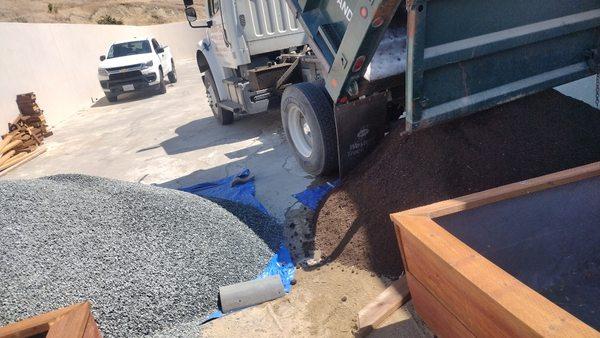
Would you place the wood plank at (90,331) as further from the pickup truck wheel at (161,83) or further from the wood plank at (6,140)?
the pickup truck wheel at (161,83)

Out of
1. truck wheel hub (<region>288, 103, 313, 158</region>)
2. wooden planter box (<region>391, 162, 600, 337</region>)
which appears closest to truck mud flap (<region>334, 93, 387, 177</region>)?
truck wheel hub (<region>288, 103, 313, 158</region>)

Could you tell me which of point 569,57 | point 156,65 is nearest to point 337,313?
point 569,57

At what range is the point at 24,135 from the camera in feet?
30.7

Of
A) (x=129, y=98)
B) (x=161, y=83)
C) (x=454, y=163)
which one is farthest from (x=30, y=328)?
(x=129, y=98)

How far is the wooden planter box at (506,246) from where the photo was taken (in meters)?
1.70

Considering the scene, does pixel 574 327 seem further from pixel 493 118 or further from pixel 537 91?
pixel 537 91

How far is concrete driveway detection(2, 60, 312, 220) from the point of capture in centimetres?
556

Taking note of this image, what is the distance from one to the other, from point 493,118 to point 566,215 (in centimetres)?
147

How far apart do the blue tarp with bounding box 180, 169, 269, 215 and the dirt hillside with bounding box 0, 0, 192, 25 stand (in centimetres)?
3827

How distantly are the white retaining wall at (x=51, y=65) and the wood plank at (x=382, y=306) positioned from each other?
10662mm

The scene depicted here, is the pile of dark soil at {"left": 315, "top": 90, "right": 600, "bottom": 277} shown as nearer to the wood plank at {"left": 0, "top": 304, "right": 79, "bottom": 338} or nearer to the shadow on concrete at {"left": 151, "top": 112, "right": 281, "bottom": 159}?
the wood plank at {"left": 0, "top": 304, "right": 79, "bottom": 338}

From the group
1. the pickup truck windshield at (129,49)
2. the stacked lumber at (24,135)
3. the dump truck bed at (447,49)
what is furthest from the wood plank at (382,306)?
the pickup truck windshield at (129,49)

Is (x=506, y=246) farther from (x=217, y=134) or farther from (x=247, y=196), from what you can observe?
(x=217, y=134)

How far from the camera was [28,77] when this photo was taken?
11.6 m
